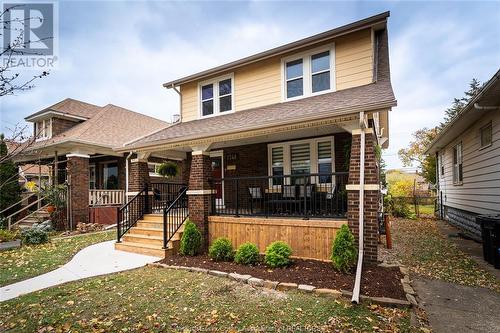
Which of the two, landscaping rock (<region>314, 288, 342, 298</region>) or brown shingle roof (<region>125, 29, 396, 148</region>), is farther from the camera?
brown shingle roof (<region>125, 29, 396, 148</region>)

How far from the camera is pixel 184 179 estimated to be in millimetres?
12250

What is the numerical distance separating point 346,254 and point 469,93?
27.7 meters

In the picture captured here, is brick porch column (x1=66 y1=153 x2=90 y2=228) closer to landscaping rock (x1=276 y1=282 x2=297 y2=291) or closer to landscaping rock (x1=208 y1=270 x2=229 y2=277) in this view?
landscaping rock (x1=208 y1=270 x2=229 y2=277)

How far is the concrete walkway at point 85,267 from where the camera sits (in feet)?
17.3

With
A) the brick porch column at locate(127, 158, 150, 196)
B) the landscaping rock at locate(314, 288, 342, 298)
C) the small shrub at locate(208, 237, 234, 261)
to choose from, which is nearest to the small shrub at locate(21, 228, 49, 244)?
the brick porch column at locate(127, 158, 150, 196)

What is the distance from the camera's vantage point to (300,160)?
941 cm

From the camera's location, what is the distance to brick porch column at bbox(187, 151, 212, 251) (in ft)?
25.1

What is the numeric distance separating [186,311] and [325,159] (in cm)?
645

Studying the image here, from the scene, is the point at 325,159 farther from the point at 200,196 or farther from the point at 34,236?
the point at 34,236

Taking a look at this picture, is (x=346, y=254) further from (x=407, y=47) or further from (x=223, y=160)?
(x=407, y=47)

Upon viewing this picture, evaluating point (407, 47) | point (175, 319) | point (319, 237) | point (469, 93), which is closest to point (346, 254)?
point (319, 237)

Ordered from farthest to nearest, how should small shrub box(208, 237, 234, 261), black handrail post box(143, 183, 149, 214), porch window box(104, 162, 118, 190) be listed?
1. porch window box(104, 162, 118, 190)
2. black handrail post box(143, 183, 149, 214)
3. small shrub box(208, 237, 234, 261)

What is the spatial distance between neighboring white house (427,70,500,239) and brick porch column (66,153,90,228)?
1457cm

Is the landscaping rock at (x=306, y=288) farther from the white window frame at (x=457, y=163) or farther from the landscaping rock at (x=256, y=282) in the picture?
the white window frame at (x=457, y=163)
